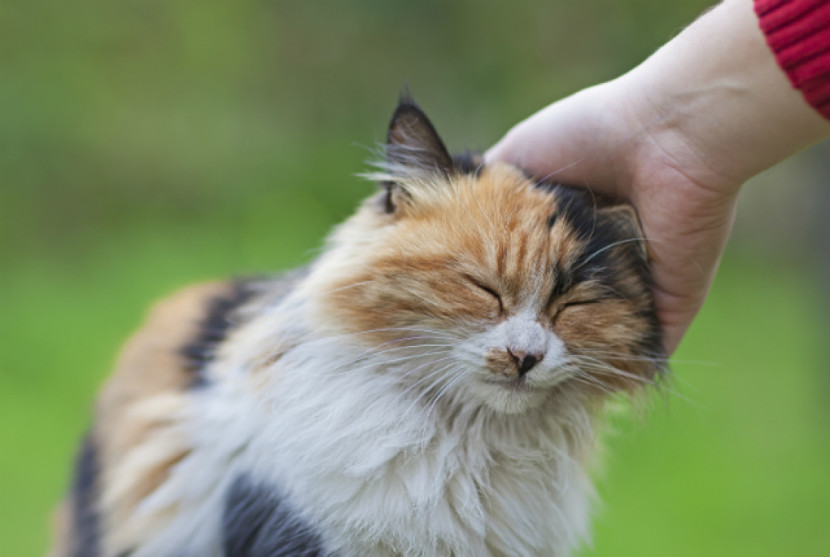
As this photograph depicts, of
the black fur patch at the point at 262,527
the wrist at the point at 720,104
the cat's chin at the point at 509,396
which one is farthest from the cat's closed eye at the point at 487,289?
the black fur patch at the point at 262,527

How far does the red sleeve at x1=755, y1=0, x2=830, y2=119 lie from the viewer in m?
1.46

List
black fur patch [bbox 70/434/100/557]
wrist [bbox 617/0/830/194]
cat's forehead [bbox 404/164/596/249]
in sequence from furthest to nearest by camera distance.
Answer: black fur patch [bbox 70/434/100/557], cat's forehead [bbox 404/164/596/249], wrist [bbox 617/0/830/194]

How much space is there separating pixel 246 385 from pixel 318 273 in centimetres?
32

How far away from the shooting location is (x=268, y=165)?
7.19 m

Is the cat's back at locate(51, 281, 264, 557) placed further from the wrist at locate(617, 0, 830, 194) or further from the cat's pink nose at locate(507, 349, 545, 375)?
the wrist at locate(617, 0, 830, 194)

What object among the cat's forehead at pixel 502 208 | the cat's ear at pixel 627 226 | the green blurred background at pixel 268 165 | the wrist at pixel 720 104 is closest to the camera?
the wrist at pixel 720 104

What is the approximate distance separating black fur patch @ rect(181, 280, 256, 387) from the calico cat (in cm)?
22

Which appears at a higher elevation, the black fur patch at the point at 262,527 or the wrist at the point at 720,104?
the wrist at the point at 720,104

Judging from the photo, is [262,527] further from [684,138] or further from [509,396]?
[684,138]

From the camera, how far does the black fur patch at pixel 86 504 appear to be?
7.45 ft

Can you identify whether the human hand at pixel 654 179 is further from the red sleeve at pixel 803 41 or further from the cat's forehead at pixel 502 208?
the red sleeve at pixel 803 41

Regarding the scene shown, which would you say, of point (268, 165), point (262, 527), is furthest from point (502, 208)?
point (268, 165)

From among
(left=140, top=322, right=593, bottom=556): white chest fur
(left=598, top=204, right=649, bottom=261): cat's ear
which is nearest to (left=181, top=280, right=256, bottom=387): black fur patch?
(left=140, top=322, right=593, bottom=556): white chest fur

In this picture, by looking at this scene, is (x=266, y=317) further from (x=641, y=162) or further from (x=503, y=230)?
(x=641, y=162)
